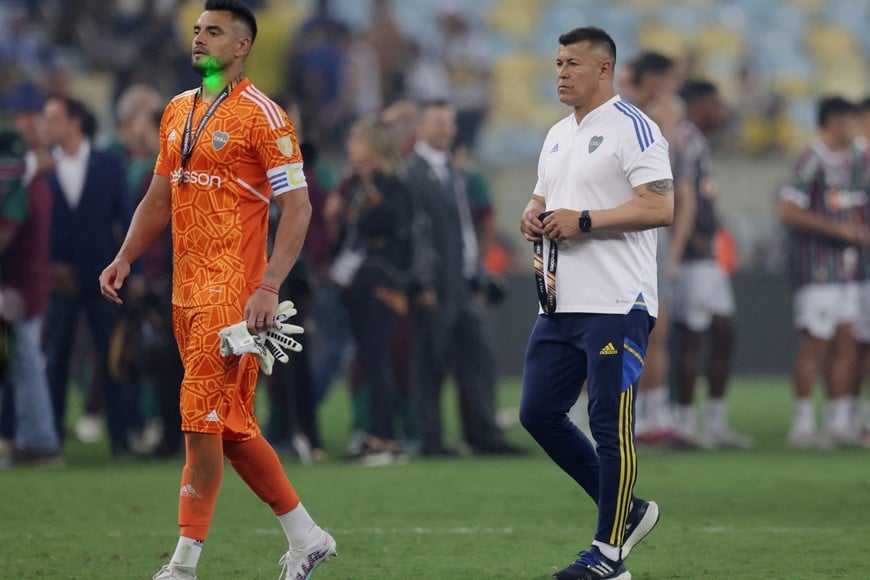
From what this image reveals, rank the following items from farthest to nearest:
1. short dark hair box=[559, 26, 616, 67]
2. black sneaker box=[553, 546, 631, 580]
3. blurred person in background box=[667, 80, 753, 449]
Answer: blurred person in background box=[667, 80, 753, 449] → short dark hair box=[559, 26, 616, 67] → black sneaker box=[553, 546, 631, 580]

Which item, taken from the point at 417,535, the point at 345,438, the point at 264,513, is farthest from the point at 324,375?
the point at 417,535

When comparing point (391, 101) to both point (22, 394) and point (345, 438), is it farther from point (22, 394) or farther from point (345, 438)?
point (22, 394)

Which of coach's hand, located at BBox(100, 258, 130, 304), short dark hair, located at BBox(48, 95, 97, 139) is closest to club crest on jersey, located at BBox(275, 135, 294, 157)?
coach's hand, located at BBox(100, 258, 130, 304)

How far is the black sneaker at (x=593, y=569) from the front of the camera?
19.8ft

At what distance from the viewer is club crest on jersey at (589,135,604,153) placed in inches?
248

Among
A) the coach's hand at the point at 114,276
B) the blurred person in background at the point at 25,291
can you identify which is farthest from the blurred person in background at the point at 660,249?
the coach's hand at the point at 114,276

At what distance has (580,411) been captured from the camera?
44.5 feet

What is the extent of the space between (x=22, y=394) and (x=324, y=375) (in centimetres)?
337

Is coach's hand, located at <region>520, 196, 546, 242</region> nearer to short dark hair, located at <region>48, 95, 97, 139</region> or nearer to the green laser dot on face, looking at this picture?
the green laser dot on face

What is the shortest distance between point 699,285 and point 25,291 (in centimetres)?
514

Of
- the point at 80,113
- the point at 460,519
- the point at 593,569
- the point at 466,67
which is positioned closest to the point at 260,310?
the point at 593,569

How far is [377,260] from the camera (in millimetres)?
11281

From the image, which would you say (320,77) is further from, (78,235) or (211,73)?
(211,73)

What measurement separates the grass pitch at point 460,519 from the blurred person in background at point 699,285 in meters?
0.64
